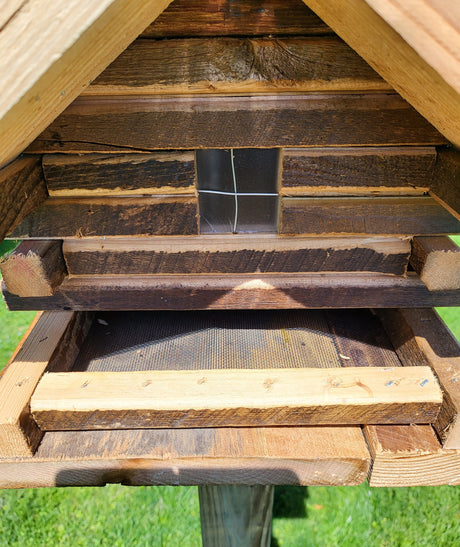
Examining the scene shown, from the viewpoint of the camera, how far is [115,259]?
132 cm

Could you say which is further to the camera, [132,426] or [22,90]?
[132,426]

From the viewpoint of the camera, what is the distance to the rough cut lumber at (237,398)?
1.16 m

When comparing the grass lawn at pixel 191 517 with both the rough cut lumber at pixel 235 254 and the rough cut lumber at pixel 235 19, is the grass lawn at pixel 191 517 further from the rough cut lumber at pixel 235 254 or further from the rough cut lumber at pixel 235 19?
the rough cut lumber at pixel 235 19

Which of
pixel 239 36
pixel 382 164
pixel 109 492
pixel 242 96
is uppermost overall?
pixel 239 36

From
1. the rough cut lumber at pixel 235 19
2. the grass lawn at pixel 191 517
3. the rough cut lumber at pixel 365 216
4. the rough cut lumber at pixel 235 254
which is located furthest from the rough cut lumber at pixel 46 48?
the grass lawn at pixel 191 517

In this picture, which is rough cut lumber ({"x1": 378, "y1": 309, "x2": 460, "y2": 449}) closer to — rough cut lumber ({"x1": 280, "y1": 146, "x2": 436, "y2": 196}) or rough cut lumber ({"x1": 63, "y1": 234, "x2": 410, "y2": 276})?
rough cut lumber ({"x1": 63, "y1": 234, "x2": 410, "y2": 276})

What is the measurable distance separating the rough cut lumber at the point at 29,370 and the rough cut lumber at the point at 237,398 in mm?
46

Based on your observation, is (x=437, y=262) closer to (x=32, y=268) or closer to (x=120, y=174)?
(x=120, y=174)

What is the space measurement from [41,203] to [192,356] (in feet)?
2.23

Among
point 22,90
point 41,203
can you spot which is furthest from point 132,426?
point 22,90

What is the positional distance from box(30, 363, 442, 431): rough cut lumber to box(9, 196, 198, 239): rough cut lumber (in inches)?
16.4

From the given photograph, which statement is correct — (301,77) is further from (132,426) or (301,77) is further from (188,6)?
(132,426)

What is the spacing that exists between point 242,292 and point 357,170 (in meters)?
0.49

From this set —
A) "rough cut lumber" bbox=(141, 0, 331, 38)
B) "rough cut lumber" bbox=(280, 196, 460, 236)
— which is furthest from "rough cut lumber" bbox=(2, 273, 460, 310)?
"rough cut lumber" bbox=(141, 0, 331, 38)
